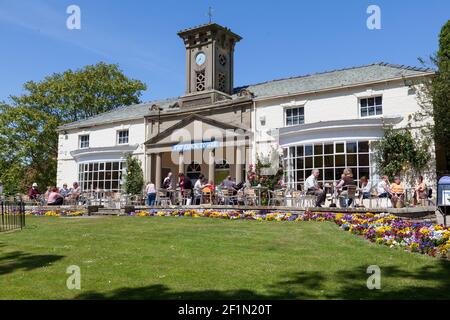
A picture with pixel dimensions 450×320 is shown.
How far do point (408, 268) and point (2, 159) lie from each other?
41913mm

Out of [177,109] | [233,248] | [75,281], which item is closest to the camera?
[75,281]

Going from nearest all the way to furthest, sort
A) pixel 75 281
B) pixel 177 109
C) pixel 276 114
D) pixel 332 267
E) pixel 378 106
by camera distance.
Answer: pixel 75 281 < pixel 332 267 < pixel 378 106 < pixel 276 114 < pixel 177 109

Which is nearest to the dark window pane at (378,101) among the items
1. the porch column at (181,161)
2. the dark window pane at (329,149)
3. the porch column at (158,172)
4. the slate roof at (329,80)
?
the slate roof at (329,80)

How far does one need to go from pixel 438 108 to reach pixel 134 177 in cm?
1801

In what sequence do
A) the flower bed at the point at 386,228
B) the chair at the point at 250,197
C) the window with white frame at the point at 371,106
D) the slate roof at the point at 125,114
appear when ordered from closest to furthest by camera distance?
1. the flower bed at the point at 386,228
2. the chair at the point at 250,197
3. the window with white frame at the point at 371,106
4. the slate roof at the point at 125,114

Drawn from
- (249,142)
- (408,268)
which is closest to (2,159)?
(249,142)

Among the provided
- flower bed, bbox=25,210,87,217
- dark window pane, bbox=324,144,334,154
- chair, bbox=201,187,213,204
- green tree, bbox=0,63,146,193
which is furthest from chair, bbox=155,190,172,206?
green tree, bbox=0,63,146,193

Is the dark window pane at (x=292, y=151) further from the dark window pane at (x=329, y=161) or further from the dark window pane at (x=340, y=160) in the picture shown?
the dark window pane at (x=340, y=160)

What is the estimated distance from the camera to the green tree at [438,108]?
699 inches

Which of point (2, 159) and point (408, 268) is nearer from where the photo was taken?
point (408, 268)

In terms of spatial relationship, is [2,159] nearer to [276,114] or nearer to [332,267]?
[276,114]

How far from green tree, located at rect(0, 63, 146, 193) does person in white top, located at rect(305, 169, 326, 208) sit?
3180cm

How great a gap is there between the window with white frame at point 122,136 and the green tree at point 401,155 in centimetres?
1751

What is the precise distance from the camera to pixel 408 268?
655 centimetres
